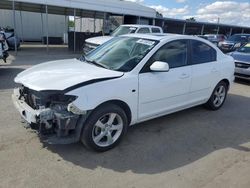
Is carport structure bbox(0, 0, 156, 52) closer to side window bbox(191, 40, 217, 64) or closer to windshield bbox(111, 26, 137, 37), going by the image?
windshield bbox(111, 26, 137, 37)

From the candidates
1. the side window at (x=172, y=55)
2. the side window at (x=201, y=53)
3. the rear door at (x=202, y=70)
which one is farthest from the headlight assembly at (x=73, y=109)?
the side window at (x=201, y=53)

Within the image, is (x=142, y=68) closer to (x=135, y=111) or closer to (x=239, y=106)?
(x=135, y=111)

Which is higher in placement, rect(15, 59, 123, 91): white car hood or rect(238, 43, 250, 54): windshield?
rect(238, 43, 250, 54): windshield

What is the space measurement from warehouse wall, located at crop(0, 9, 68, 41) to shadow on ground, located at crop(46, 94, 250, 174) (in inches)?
936

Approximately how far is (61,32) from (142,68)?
2724 centimetres

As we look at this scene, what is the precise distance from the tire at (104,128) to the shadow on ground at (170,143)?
0.48 ft

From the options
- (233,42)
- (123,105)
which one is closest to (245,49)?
(123,105)

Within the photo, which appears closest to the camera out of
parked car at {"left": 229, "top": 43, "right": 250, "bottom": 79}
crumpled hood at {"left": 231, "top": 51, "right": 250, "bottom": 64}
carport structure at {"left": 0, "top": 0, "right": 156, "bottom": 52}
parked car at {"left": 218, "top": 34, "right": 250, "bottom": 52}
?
parked car at {"left": 229, "top": 43, "right": 250, "bottom": 79}

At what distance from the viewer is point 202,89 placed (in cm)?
524

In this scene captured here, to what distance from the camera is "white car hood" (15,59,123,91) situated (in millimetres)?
3388

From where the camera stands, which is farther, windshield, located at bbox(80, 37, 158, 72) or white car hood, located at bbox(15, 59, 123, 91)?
windshield, located at bbox(80, 37, 158, 72)

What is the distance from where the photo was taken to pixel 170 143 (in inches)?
164

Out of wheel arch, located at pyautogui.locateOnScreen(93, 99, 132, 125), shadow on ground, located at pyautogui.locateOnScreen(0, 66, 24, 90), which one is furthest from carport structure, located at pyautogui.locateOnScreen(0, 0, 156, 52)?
wheel arch, located at pyautogui.locateOnScreen(93, 99, 132, 125)

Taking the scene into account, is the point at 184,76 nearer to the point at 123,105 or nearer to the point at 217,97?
the point at 123,105
